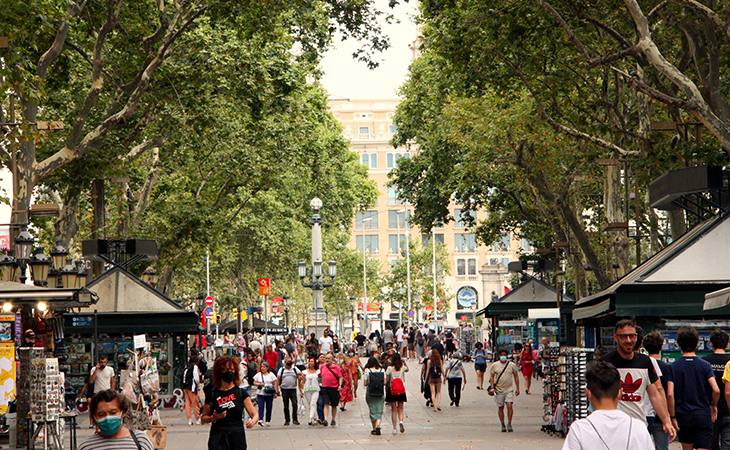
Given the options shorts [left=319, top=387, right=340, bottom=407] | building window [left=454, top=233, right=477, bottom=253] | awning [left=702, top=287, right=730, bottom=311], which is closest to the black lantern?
shorts [left=319, top=387, right=340, bottom=407]

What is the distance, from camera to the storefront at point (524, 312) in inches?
1300

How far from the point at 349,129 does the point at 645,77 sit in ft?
336

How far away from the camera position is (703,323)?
1608cm

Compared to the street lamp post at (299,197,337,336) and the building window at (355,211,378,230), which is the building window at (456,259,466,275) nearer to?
the building window at (355,211,378,230)

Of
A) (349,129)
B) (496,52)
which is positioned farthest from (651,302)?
(349,129)

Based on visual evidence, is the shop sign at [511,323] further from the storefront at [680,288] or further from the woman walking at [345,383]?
the storefront at [680,288]

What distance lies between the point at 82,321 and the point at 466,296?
78765 mm

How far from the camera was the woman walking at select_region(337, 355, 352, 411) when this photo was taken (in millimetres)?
22656

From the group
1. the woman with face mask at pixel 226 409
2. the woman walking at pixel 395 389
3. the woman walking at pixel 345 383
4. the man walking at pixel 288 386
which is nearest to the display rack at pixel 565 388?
the woman walking at pixel 395 389

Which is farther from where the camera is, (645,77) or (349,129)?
(349,129)

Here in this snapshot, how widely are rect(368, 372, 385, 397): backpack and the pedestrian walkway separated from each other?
780 millimetres

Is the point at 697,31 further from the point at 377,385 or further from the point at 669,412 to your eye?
the point at 669,412

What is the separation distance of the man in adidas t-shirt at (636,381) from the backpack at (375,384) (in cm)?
970

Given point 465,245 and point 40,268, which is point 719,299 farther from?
point 465,245
